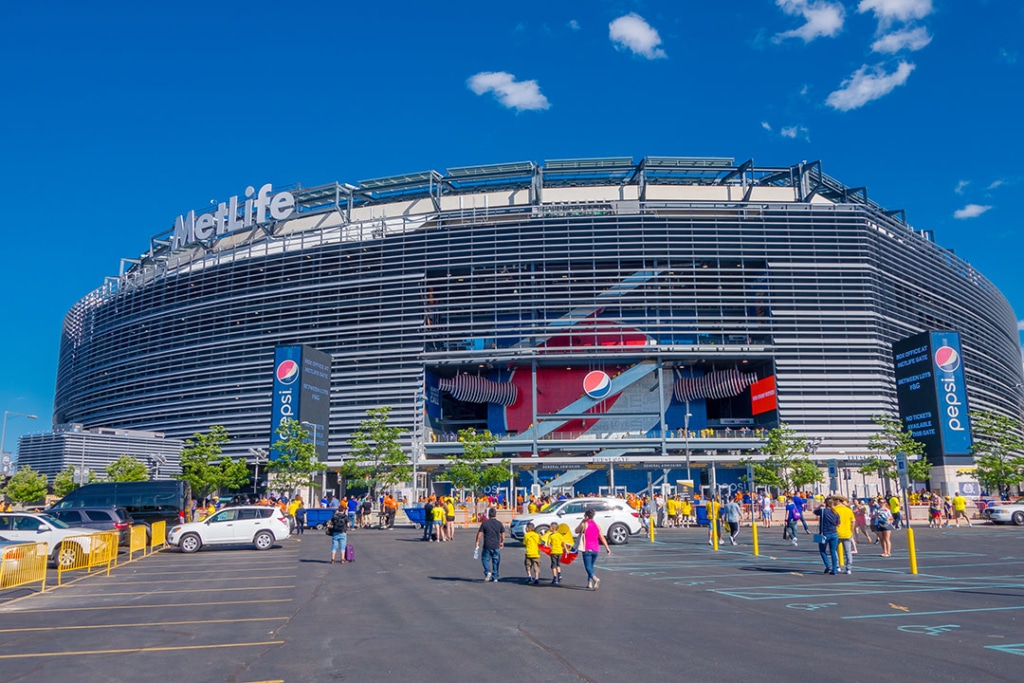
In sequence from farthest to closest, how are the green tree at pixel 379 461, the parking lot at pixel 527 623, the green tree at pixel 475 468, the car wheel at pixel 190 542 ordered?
the green tree at pixel 475 468
the green tree at pixel 379 461
the car wheel at pixel 190 542
the parking lot at pixel 527 623

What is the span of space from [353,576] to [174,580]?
4200mm

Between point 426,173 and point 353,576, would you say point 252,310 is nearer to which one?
point 426,173

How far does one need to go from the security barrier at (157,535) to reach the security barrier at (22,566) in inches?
386

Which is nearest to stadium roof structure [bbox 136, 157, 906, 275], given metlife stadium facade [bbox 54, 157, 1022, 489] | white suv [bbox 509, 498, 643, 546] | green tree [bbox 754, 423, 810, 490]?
→ metlife stadium facade [bbox 54, 157, 1022, 489]

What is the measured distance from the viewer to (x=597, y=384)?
6706cm

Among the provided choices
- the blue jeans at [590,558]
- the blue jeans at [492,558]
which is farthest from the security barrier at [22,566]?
the blue jeans at [590,558]

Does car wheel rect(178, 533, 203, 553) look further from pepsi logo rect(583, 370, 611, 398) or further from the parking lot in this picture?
pepsi logo rect(583, 370, 611, 398)

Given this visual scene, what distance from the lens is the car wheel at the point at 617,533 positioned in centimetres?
2658

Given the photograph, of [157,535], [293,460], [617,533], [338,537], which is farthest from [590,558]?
[293,460]

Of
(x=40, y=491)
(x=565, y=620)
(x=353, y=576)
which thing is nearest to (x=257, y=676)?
(x=565, y=620)

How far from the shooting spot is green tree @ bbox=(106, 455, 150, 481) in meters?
57.8

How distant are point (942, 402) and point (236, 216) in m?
60.8

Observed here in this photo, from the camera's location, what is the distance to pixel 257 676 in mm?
8109

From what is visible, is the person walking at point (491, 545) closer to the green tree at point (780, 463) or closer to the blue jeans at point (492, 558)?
the blue jeans at point (492, 558)
